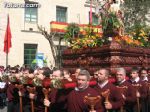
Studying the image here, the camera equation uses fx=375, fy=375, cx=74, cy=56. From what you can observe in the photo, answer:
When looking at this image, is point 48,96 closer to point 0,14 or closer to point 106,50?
point 106,50

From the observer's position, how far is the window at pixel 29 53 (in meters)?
30.2

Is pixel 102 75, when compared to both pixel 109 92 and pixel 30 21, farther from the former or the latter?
pixel 30 21

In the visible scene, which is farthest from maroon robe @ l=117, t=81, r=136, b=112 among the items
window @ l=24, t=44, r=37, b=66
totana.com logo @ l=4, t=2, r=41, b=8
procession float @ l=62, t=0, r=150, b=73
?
window @ l=24, t=44, r=37, b=66

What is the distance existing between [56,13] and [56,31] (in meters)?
1.81

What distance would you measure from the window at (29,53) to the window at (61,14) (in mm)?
3584

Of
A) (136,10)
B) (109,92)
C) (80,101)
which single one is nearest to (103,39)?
(109,92)

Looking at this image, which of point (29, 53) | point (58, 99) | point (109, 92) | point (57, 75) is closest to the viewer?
point (109, 92)

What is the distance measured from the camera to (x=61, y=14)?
3309 centimetres

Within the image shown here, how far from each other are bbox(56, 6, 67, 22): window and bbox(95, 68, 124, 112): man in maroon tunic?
85.2 ft

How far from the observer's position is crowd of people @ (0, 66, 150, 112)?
20.8 ft

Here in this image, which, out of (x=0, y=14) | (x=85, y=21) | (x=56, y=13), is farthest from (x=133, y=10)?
(x=0, y=14)

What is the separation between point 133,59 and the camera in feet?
30.2

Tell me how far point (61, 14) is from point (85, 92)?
2712 centimetres

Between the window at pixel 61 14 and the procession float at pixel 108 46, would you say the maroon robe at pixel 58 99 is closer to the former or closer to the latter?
the procession float at pixel 108 46
